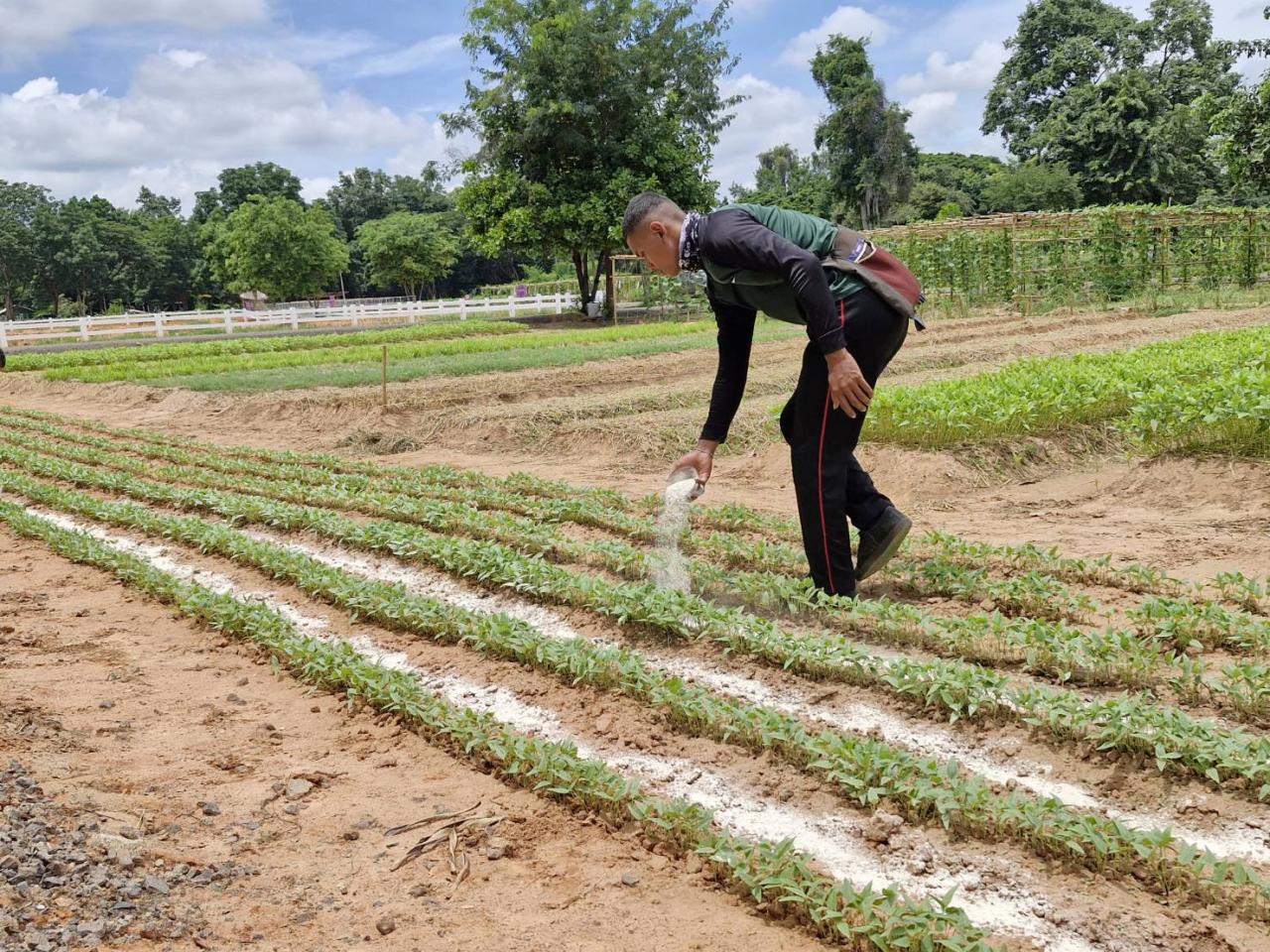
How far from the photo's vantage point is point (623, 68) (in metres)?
31.7

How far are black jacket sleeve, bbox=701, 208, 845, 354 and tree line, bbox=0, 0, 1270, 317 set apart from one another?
23369mm

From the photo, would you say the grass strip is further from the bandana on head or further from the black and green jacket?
the black and green jacket

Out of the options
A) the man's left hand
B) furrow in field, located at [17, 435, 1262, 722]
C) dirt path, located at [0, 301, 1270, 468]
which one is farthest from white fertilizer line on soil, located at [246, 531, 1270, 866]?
dirt path, located at [0, 301, 1270, 468]

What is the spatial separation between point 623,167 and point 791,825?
31.3m

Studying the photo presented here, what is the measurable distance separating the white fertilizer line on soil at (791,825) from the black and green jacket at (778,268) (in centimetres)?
184

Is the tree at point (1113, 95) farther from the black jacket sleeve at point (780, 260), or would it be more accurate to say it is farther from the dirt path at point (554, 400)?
the black jacket sleeve at point (780, 260)

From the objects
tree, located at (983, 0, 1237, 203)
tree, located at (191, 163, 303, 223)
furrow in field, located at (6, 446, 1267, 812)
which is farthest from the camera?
tree, located at (191, 163, 303, 223)

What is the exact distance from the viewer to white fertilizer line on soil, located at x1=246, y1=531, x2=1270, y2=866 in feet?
→ 8.82

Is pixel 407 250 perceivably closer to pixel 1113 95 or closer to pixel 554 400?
pixel 1113 95

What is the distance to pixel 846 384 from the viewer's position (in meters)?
4.14

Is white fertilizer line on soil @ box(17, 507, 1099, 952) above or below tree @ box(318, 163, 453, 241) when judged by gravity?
below

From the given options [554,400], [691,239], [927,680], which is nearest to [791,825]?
[927,680]

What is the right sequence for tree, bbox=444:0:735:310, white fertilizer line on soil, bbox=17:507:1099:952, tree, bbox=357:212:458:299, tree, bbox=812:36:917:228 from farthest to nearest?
tree, bbox=357:212:458:299 → tree, bbox=812:36:917:228 → tree, bbox=444:0:735:310 → white fertilizer line on soil, bbox=17:507:1099:952

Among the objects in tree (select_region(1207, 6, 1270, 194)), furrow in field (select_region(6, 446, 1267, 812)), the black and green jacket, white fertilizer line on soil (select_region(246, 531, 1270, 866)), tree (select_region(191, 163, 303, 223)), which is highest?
tree (select_region(191, 163, 303, 223))
